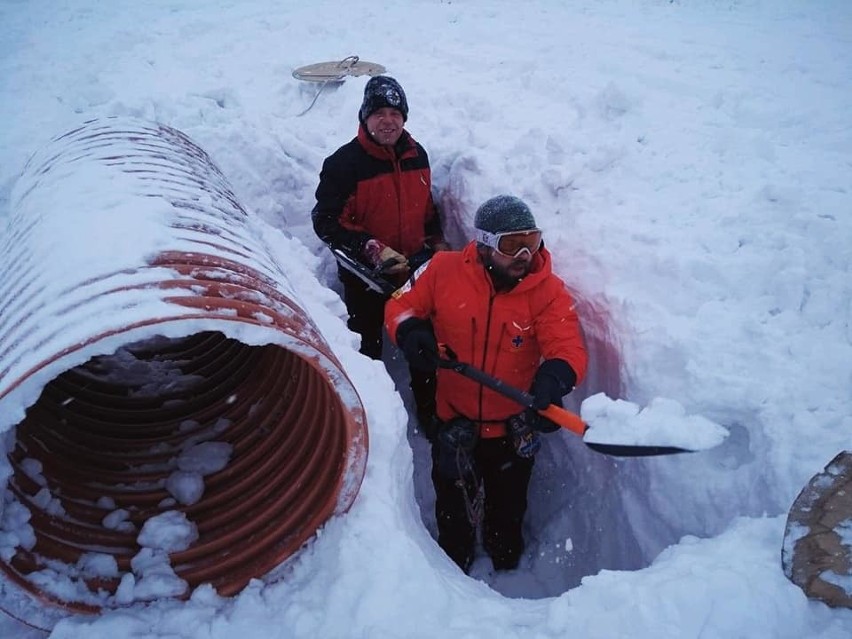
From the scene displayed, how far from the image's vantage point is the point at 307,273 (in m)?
3.95

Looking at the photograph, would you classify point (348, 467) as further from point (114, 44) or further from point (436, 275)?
point (114, 44)

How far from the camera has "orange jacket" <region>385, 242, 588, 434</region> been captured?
112 inches

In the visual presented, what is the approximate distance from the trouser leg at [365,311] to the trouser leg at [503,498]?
4.97 feet

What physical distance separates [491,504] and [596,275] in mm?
1628

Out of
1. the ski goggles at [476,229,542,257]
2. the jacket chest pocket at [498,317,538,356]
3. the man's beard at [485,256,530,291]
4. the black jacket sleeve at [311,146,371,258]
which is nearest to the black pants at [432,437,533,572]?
the jacket chest pocket at [498,317,538,356]

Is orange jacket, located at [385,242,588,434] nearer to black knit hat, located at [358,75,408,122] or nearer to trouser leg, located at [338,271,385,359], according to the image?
trouser leg, located at [338,271,385,359]

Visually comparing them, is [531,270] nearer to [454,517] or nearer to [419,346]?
[419,346]

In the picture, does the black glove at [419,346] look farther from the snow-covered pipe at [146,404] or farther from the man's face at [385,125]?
the man's face at [385,125]

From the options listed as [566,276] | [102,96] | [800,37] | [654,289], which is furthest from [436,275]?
[800,37]

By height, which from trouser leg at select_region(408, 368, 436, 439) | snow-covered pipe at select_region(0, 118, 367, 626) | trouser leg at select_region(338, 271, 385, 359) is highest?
snow-covered pipe at select_region(0, 118, 367, 626)

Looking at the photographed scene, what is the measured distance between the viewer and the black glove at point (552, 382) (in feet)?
8.32

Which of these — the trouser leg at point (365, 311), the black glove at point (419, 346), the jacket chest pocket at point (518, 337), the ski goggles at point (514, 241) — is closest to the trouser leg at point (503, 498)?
the jacket chest pocket at point (518, 337)

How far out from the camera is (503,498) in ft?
11.4

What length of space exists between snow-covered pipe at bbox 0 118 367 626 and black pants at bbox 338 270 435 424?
1295 millimetres
